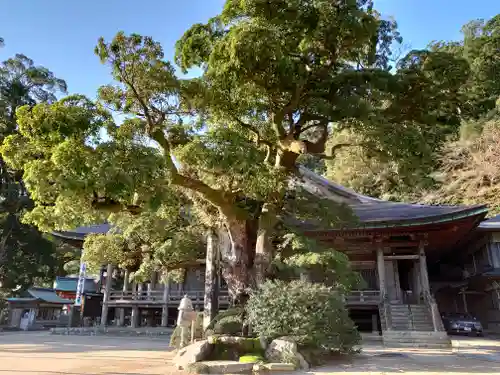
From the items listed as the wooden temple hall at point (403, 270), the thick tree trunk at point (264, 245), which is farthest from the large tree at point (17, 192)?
the thick tree trunk at point (264, 245)

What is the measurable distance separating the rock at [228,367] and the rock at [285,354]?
57 centimetres

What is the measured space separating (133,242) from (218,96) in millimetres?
7879

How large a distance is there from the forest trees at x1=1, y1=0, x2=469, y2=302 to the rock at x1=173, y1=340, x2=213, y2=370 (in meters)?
2.19

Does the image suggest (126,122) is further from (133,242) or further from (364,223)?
(364,223)

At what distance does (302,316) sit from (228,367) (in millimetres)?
1905

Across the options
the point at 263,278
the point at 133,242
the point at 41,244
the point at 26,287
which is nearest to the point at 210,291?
the point at 263,278

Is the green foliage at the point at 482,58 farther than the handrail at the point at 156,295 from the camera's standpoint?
Yes

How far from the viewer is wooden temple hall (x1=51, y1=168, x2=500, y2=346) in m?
14.2

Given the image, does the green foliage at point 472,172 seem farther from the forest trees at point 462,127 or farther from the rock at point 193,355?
the rock at point 193,355

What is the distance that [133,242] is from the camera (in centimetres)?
1480

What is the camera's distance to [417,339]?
41.2 ft

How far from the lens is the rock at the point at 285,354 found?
24.0 ft

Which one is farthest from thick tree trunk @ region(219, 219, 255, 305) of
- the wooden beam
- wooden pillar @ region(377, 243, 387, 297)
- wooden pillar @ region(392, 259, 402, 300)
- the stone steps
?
wooden pillar @ region(392, 259, 402, 300)

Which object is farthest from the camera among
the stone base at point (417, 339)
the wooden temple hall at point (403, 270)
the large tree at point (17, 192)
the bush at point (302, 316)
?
the large tree at point (17, 192)
